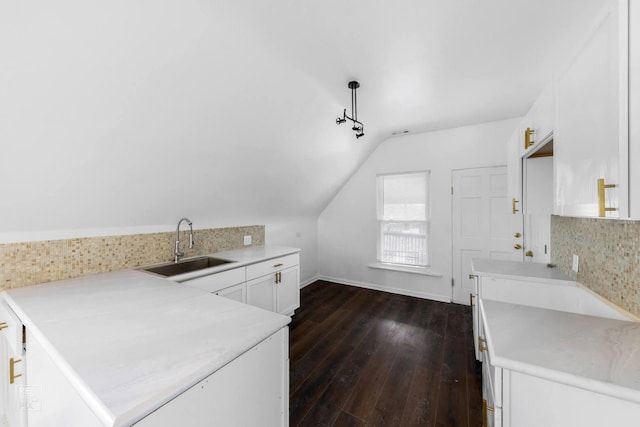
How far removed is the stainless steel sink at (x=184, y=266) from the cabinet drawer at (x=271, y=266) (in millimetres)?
262

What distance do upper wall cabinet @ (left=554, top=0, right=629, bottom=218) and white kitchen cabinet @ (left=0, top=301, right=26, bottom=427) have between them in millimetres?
2456

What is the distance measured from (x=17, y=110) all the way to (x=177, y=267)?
5.16 feet

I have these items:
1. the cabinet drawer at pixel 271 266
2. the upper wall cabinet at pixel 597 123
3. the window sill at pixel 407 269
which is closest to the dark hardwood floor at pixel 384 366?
the window sill at pixel 407 269

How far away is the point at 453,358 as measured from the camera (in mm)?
2252

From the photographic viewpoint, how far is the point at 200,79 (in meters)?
1.56

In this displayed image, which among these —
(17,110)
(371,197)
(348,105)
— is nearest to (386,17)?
(348,105)

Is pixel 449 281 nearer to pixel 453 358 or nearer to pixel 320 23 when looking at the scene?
pixel 453 358

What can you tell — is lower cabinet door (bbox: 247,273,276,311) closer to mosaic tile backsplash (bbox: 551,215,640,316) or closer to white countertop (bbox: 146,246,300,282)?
white countertop (bbox: 146,246,300,282)

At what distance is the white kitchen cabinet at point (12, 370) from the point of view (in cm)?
117

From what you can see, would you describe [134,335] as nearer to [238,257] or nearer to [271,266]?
[238,257]

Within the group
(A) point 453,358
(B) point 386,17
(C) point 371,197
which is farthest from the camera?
(C) point 371,197

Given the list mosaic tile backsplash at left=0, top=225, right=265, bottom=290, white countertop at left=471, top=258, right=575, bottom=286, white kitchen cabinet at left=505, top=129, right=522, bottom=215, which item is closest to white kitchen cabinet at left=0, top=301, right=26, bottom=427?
mosaic tile backsplash at left=0, top=225, right=265, bottom=290

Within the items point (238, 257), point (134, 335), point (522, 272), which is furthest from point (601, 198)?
point (238, 257)

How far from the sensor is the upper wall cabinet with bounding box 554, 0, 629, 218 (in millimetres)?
757
